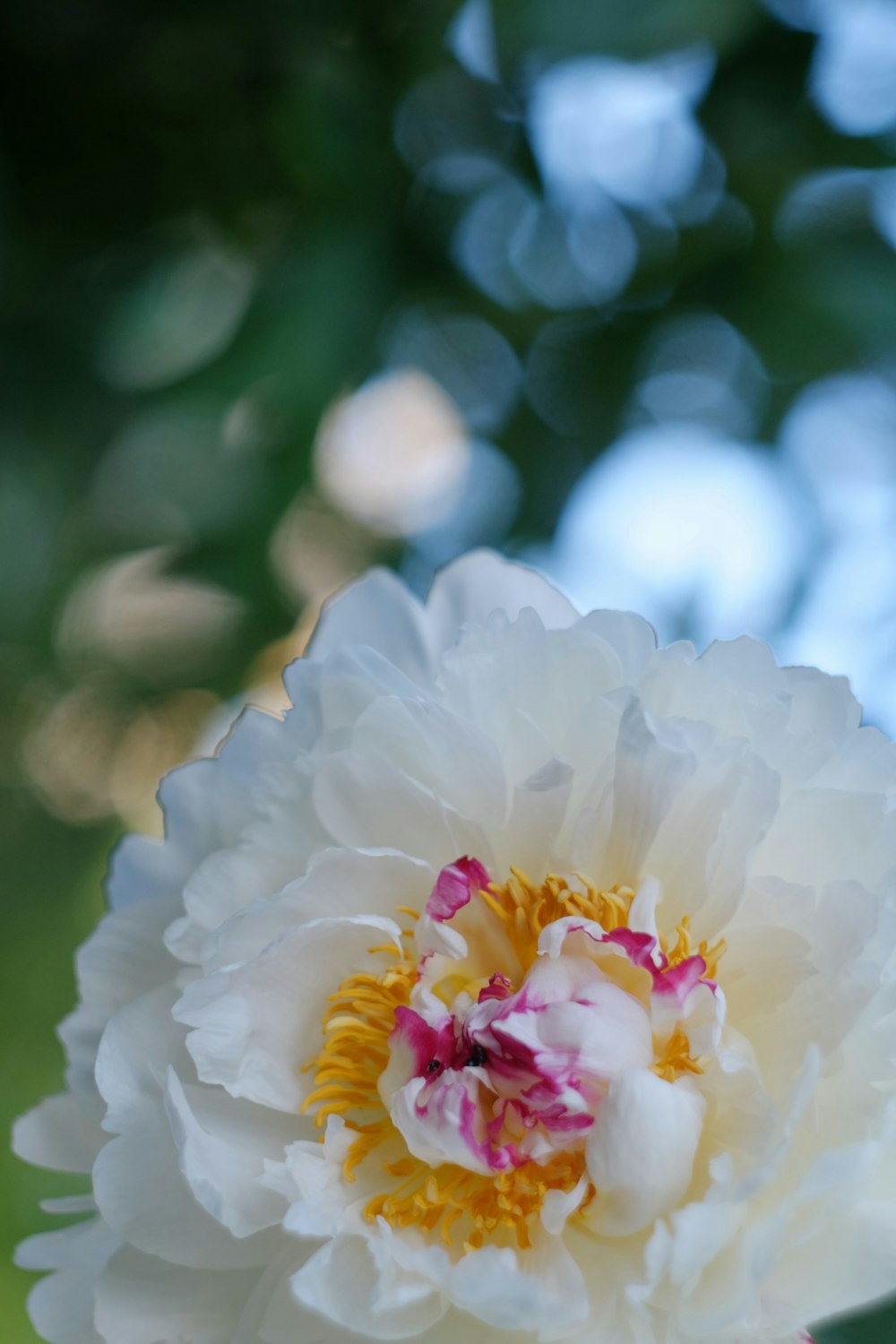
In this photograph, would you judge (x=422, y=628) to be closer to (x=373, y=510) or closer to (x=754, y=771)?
(x=754, y=771)

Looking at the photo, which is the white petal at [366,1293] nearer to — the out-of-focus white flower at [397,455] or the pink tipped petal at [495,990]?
the pink tipped petal at [495,990]

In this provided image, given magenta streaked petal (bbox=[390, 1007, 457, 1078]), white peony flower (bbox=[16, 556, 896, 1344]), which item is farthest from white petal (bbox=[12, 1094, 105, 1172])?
magenta streaked petal (bbox=[390, 1007, 457, 1078])

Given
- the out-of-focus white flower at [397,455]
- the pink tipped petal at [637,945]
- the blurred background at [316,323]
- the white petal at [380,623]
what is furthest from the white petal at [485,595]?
the out-of-focus white flower at [397,455]

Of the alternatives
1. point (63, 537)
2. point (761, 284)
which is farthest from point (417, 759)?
point (761, 284)

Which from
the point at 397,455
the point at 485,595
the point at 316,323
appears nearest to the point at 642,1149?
the point at 485,595

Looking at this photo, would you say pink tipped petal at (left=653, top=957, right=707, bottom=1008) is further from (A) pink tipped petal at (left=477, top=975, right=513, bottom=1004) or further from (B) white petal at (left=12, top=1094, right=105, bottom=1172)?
(B) white petal at (left=12, top=1094, right=105, bottom=1172)

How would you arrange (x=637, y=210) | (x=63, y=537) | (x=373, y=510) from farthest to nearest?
(x=373, y=510) → (x=637, y=210) → (x=63, y=537)

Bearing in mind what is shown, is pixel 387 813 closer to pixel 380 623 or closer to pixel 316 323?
pixel 380 623

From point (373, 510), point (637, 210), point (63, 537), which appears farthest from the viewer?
point (373, 510)
